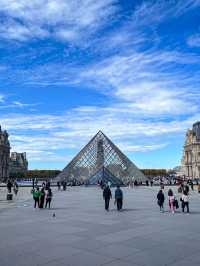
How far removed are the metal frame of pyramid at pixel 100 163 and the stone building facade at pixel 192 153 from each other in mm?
56981

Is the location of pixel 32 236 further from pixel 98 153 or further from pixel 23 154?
pixel 23 154

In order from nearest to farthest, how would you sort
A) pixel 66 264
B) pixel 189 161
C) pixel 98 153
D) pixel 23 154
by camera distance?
pixel 66 264, pixel 98 153, pixel 189 161, pixel 23 154

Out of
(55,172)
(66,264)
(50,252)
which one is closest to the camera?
(66,264)

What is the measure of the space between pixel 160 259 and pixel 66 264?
184 centimetres

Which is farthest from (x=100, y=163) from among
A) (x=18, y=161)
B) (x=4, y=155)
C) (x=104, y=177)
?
(x=18, y=161)

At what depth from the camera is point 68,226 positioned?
37.5 ft

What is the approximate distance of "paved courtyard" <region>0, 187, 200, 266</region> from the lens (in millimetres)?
7207

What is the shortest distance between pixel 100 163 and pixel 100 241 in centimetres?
4339

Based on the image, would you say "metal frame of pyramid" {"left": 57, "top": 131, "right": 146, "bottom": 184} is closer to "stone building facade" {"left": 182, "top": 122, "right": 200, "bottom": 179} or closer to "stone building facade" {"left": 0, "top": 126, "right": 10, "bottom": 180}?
"stone building facade" {"left": 0, "top": 126, "right": 10, "bottom": 180}

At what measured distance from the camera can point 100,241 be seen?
8984 millimetres

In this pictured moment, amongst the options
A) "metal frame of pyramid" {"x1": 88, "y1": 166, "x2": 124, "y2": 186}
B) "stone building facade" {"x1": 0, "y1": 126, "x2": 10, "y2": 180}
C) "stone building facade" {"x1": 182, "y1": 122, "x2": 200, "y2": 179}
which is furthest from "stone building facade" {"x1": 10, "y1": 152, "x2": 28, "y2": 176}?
"metal frame of pyramid" {"x1": 88, "y1": 166, "x2": 124, "y2": 186}

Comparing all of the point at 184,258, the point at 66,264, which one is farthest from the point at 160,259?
the point at 66,264

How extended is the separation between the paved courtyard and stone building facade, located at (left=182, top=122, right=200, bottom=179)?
313 feet

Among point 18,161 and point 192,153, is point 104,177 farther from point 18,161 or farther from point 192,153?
point 18,161
